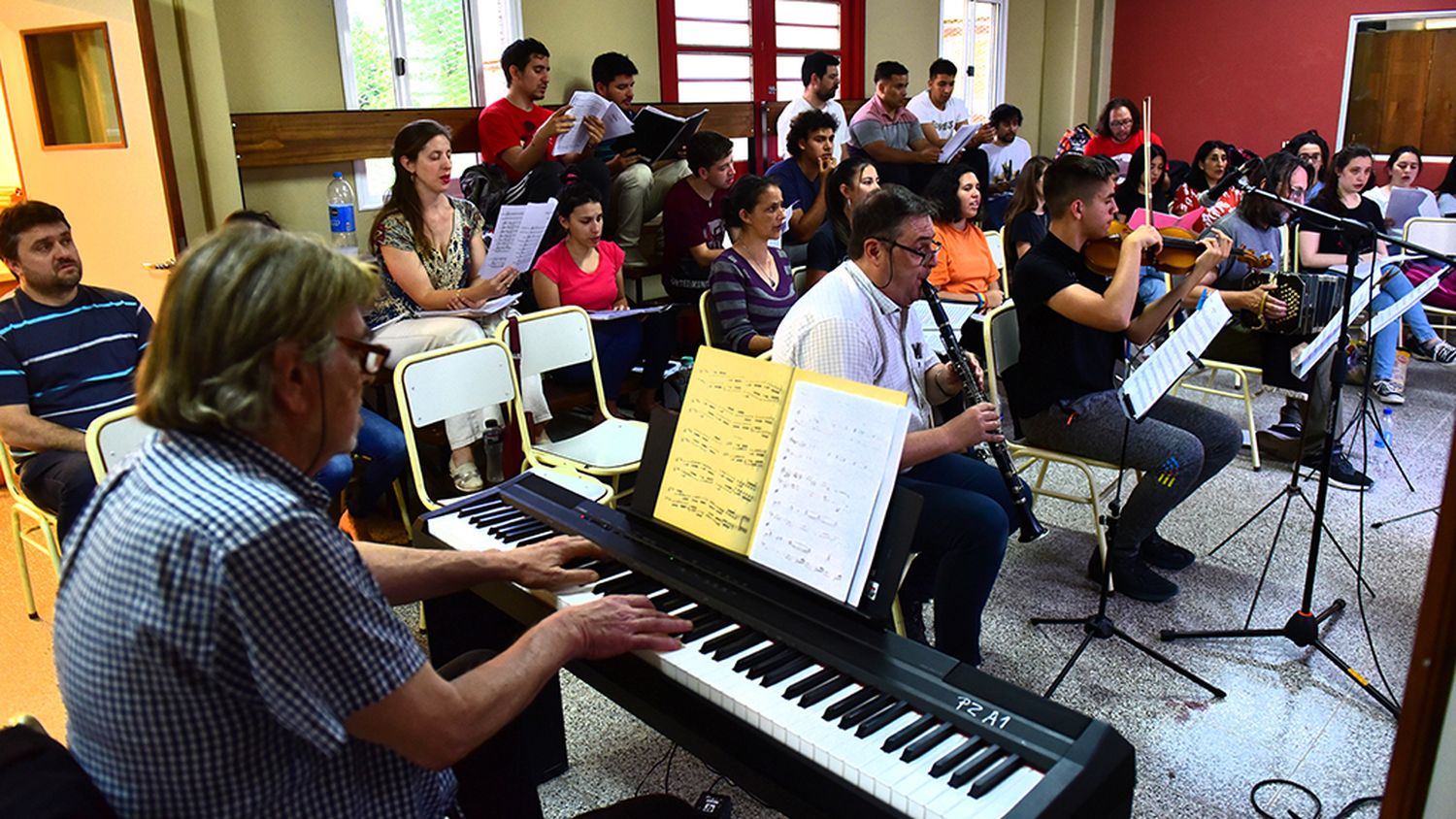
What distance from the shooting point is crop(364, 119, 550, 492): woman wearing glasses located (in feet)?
11.7

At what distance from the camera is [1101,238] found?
10.0ft

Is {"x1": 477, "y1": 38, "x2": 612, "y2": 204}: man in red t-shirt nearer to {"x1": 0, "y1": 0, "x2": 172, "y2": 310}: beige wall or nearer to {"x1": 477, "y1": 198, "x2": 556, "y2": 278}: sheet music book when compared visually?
{"x1": 477, "y1": 198, "x2": 556, "y2": 278}: sheet music book

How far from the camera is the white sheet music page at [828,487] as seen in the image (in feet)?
5.05

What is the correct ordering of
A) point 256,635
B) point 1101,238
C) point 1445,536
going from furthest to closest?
point 1101,238
point 256,635
point 1445,536

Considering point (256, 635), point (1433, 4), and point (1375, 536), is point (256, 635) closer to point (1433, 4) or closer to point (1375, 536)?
point (1375, 536)

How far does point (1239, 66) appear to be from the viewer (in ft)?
30.4

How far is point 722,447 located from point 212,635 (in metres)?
0.92

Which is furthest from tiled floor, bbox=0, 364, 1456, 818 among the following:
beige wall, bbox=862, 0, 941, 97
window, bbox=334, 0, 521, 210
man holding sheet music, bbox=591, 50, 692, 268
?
beige wall, bbox=862, 0, 941, 97

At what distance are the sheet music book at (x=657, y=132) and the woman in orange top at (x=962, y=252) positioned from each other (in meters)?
1.32

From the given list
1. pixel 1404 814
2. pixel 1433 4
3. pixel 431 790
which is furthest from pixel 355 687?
pixel 1433 4

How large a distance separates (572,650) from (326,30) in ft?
13.5

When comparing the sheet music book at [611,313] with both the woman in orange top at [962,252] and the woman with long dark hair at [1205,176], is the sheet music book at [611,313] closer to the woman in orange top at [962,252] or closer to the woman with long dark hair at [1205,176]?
the woman in orange top at [962,252]

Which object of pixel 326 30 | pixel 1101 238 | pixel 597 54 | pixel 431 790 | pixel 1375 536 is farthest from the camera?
pixel 597 54

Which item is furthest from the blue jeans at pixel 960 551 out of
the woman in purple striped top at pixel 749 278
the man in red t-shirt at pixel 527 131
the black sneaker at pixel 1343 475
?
the man in red t-shirt at pixel 527 131
